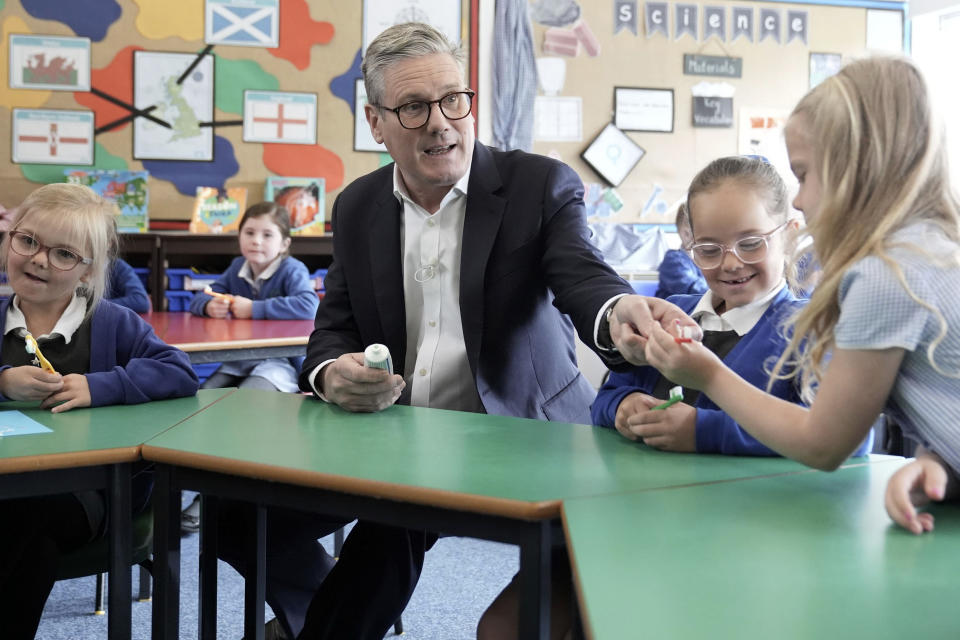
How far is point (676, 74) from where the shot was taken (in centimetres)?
503

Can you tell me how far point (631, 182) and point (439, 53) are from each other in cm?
329

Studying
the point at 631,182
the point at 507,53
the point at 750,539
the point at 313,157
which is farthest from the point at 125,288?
the point at 750,539

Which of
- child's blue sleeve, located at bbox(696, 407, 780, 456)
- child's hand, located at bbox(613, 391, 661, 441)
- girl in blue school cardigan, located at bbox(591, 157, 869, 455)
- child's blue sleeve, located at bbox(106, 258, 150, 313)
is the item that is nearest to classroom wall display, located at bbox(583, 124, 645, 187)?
child's blue sleeve, located at bbox(106, 258, 150, 313)

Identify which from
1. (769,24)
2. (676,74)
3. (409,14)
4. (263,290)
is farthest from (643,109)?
(263,290)

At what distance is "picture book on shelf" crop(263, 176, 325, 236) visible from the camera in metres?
4.66

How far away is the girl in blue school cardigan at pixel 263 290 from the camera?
3.37 m

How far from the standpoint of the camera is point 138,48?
15.0ft

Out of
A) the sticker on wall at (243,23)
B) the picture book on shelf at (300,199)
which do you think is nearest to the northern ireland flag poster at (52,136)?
the sticker on wall at (243,23)

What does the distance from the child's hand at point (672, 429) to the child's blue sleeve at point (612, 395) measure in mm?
127

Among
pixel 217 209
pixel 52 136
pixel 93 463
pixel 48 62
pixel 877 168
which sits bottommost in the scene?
pixel 93 463

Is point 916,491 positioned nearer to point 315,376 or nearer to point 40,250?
point 315,376

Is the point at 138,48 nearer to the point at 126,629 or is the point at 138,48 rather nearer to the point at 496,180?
the point at 496,180

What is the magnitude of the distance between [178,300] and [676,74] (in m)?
2.87

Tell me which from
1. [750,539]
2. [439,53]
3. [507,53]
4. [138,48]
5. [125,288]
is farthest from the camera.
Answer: [507,53]
